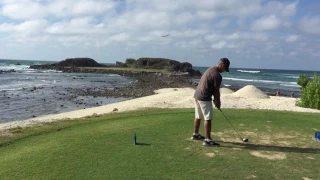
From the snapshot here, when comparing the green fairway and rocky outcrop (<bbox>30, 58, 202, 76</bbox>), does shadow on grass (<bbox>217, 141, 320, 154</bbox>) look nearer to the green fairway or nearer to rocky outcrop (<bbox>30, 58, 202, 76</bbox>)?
the green fairway

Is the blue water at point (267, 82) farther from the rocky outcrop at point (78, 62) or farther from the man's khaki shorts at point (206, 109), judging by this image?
the rocky outcrop at point (78, 62)

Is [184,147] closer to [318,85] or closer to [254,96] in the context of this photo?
[318,85]

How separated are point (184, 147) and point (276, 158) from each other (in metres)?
2.04

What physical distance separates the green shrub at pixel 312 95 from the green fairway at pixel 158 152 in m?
12.9

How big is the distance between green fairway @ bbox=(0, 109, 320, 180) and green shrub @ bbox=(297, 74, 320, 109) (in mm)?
12888

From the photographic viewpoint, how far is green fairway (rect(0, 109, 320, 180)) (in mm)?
6156

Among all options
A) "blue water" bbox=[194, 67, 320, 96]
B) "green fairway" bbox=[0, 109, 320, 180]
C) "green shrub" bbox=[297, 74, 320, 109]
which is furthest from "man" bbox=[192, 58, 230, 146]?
"blue water" bbox=[194, 67, 320, 96]

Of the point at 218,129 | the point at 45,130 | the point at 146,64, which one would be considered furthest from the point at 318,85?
the point at 146,64

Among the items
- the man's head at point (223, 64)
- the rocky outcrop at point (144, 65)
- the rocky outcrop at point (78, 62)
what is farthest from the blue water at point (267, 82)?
the rocky outcrop at point (78, 62)

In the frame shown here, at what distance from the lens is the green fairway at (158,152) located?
6.16m

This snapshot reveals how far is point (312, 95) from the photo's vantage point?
2252 centimetres

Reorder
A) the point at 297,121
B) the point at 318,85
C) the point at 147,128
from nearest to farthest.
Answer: the point at 147,128, the point at 297,121, the point at 318,85

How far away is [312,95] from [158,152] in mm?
18601

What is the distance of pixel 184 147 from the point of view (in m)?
7.70
